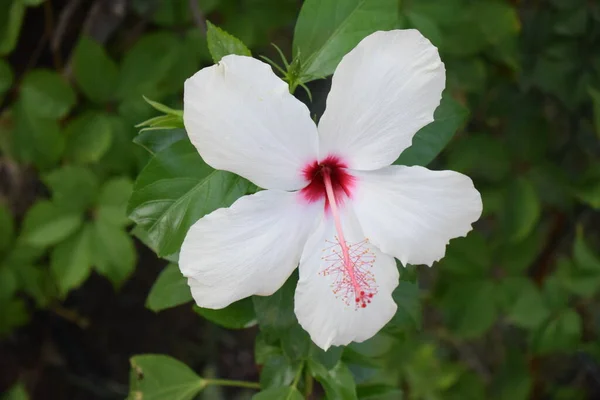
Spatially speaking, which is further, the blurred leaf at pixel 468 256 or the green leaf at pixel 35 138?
the blurred leaf at pixel 468 256

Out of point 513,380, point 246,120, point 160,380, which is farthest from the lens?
point 513,380

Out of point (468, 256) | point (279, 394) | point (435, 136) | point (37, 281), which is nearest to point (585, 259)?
point (468, 256)

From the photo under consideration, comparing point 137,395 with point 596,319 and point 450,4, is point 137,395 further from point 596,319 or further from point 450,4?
point 596,319

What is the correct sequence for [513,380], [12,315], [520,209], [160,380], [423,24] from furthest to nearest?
[513,380] → [12,315] → [520,209] → [423,24] → [160,380]

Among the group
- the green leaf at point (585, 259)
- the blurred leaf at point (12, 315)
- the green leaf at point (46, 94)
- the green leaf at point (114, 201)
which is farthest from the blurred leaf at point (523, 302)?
the blurred leaf at point (12, 315)

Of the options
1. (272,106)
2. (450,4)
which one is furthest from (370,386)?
(450,4)

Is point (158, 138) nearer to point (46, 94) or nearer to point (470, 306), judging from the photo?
point (46, 94)

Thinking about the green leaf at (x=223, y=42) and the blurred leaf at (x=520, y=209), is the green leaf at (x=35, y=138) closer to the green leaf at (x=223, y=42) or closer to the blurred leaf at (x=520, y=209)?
the green leaf at (x=223, y=42)
